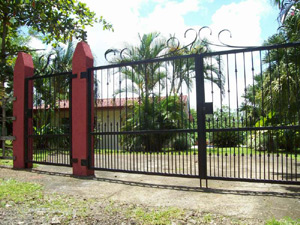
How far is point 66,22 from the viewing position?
219 inches

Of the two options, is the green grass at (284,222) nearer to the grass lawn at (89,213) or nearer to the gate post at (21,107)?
the grass lawn at (89,213)

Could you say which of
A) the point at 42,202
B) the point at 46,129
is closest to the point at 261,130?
the point at 42,202

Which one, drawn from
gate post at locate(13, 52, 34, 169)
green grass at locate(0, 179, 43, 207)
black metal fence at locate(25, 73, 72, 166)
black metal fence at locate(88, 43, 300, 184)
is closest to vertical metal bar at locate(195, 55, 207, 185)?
black metal fence at locate(88, 43, 300, 184)

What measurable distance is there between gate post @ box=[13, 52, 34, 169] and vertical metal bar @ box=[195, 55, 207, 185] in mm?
4435

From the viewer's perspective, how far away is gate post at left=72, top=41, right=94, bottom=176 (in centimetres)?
583

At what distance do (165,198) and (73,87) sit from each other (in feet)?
10.9

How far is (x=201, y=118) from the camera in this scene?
475 cm

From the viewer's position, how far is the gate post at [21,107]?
696 cm

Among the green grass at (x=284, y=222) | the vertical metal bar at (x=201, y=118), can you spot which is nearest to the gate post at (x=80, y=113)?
the vertical metal bar at (x=201, y=118)

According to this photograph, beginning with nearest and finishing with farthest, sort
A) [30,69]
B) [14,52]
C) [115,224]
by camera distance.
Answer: [115,224]
[30,69]
[14,52]

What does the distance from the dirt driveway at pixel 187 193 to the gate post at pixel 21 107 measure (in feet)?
3.56

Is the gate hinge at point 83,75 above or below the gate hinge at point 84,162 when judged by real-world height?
above

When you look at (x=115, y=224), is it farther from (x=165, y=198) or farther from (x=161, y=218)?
(x=165, y=198)

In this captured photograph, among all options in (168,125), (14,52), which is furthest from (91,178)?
(168,125)
